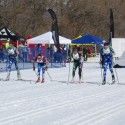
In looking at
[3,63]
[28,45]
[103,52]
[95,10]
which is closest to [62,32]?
[95,10]

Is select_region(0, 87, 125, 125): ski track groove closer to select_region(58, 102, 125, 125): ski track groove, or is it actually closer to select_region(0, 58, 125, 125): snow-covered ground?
select_region(0, 58, 125, 125): snow-covered ground

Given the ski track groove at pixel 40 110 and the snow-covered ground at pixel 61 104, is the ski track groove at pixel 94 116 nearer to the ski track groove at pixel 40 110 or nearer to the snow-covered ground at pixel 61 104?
the snow-covered ground at pixel 61 104

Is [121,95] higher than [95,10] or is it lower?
lower

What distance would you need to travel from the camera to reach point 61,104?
485 inches

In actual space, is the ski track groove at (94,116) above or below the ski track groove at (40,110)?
below

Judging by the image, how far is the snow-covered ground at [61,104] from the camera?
980 cm

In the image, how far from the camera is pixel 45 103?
41.0ft

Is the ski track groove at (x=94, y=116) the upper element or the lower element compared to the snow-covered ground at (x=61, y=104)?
lower

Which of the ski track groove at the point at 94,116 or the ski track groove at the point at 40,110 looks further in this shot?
the ski track groove at the point at 40,110

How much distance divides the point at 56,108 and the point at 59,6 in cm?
5922

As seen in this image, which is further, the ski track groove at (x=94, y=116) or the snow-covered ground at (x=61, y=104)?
the snow-covered ground at (x=61, y=104)

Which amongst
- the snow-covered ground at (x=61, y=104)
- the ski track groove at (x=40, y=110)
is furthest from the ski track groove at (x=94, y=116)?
the ski track groove at (x=40, y=110)

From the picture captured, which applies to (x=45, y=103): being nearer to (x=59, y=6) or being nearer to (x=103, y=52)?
(x=103, y=52)

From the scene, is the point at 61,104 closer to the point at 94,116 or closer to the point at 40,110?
the point at 40,110
